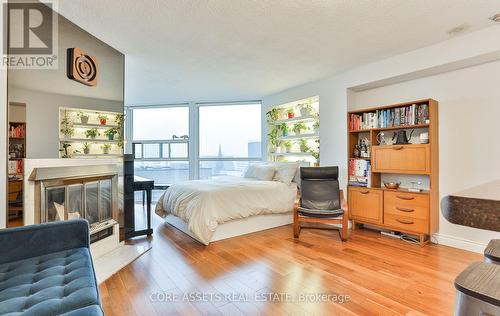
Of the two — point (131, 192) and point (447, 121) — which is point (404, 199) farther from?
point (131, 192)

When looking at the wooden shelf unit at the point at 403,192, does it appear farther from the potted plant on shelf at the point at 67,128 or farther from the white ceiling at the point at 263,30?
the potted plant on shelf at the point at 67,128

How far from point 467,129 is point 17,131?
4.62 m

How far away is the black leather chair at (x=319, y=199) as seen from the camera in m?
3.22

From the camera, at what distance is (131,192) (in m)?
3.23

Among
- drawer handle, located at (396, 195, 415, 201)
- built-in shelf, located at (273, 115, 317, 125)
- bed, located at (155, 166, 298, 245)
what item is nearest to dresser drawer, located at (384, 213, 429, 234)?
drawer handle, located at (396, 195, 415, 201)

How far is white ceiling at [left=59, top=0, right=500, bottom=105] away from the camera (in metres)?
2.12

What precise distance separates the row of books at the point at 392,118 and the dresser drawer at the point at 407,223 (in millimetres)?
1223

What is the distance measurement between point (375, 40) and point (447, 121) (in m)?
1.41

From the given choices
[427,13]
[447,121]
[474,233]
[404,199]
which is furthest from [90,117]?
[474,233]

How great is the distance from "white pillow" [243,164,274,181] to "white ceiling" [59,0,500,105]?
1.62 metres

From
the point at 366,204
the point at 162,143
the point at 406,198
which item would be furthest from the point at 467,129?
the point at 162,143

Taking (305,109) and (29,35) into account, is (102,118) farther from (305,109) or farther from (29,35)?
(305,109)

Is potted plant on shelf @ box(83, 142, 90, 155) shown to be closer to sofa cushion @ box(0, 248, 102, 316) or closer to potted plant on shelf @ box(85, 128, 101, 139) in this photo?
potted plant on shelf @ box(85, 128, 101, 139)

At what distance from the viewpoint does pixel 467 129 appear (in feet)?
9.56
